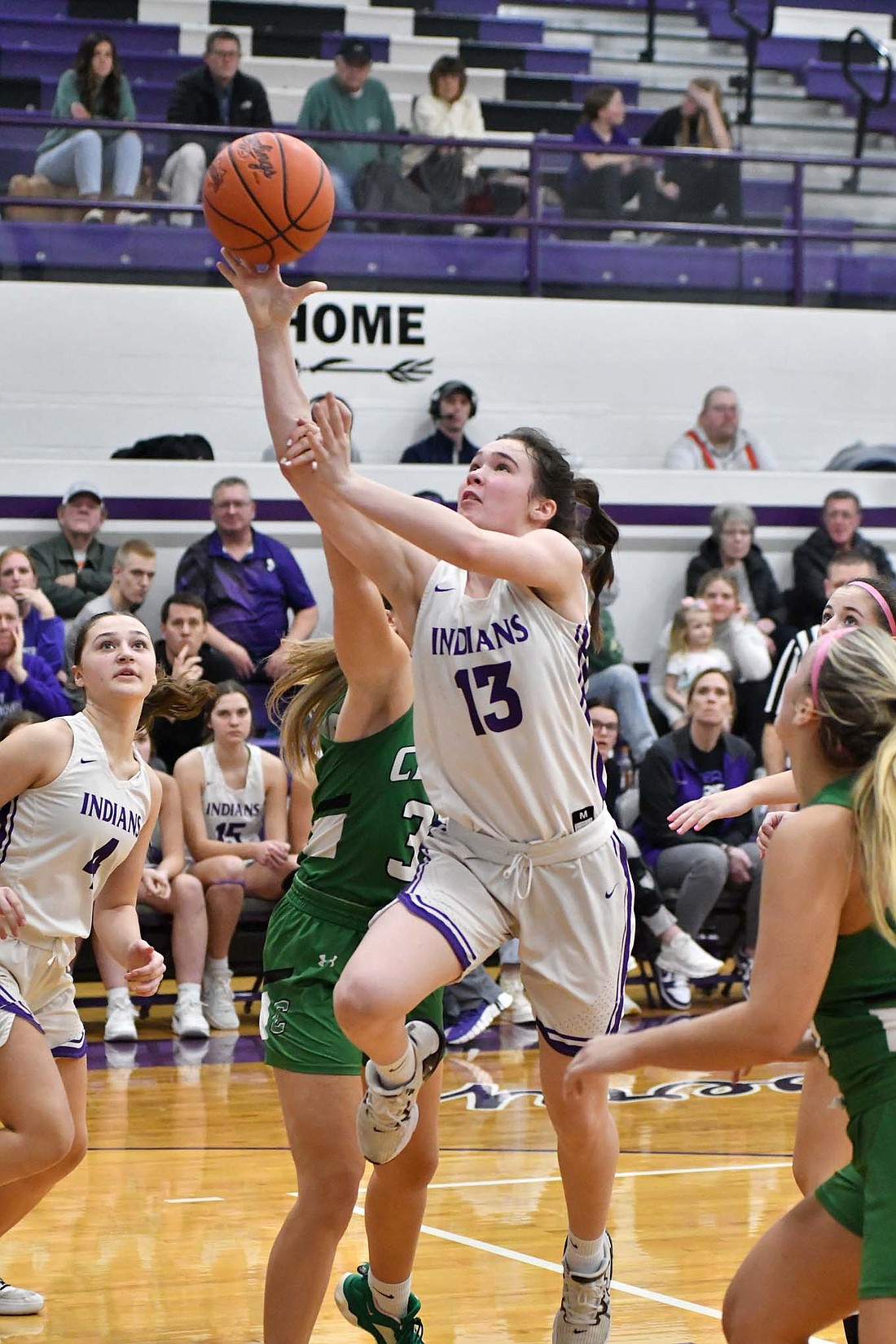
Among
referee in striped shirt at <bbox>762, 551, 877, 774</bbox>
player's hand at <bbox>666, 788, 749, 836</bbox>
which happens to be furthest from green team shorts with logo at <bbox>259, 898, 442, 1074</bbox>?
referee in striped shirt at <bbox>762, 551, 877, 774</bbox>

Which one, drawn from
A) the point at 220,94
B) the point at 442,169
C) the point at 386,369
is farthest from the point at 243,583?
the point at 220,94

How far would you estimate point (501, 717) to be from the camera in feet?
11.7

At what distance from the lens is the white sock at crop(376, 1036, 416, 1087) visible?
3.39 meters

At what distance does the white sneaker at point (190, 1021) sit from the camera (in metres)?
7.84

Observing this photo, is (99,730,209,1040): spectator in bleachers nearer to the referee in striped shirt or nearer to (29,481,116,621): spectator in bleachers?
(29,481,116,621): spectator in bleachers

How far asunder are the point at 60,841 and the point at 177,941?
3.88m

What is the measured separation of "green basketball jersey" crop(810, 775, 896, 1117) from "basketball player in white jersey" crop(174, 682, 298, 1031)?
5.62m

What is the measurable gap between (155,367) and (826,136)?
261 inches

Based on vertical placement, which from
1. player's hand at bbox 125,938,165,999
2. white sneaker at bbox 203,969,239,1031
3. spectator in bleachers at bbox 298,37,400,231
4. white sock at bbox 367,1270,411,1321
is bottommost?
white sneaker at bbox 203,969,239,1031

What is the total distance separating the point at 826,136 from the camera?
14.5 m

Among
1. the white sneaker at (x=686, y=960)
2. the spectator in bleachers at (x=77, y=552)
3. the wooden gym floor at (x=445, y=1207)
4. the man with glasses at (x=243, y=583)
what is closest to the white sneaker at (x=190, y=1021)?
the wooden gym floor at (x=445, y=1207)

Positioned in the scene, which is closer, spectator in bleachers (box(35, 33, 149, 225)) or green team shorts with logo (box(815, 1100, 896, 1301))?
green team shorts with logo (box(815, 1100, 896, 1301))

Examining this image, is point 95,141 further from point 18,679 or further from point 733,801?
point 733,801

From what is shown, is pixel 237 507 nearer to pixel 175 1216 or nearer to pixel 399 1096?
pixel 175 1216
